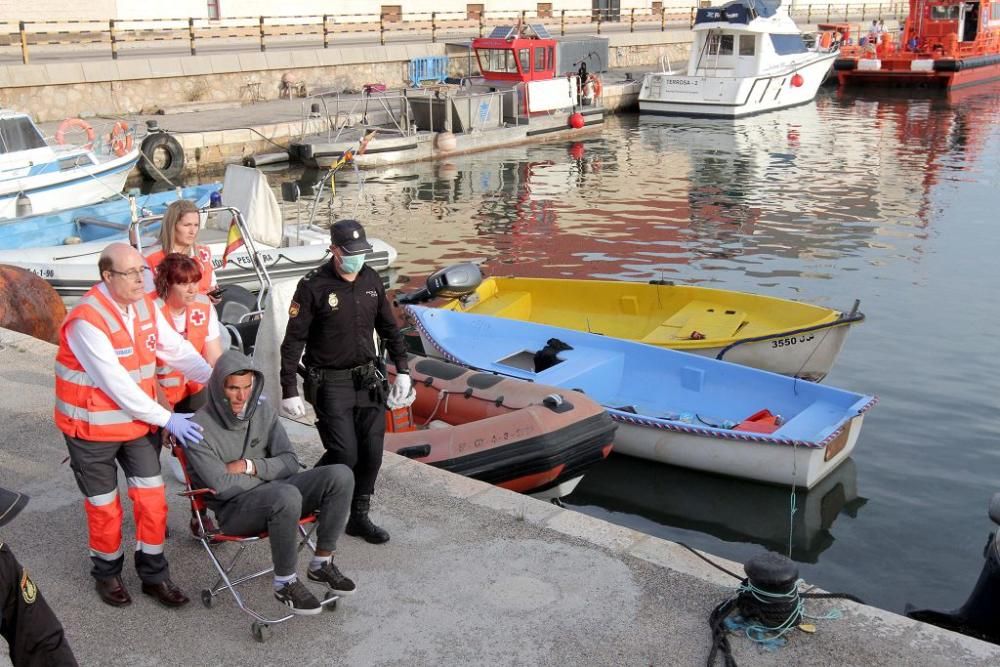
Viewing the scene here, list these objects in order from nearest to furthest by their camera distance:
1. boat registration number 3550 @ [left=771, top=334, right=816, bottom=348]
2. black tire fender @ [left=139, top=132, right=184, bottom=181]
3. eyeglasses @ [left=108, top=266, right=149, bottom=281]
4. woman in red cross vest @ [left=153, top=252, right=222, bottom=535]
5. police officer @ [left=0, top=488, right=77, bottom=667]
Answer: police officer @ [left=0, top=488, right=77, bottom=667] → eyeglasses @ [left=108, top=266, right=149, bottom=281] → woman in red cross vest @ [left=153, top=252, right=222, bottom=535] → boat registration number 3550 @ [left=771, top=334, right=816, bottom=348] → black tire fender @ [left=139, top=132, right=184, bottom=181]

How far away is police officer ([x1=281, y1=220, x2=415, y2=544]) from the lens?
5535mm

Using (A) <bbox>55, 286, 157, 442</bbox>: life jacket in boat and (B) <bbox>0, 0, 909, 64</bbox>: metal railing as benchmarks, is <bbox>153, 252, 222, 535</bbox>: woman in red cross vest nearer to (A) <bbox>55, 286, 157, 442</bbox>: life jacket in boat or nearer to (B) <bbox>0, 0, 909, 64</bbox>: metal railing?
(A) <bbox>55, 286, 157, 442</bbox>: life jacket in boat

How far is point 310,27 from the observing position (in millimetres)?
40219

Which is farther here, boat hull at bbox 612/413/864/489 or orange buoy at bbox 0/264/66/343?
orange buoy at bbox 0/264/66/343

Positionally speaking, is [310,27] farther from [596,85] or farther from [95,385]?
[95,385]

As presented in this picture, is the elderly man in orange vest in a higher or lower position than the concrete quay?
higher

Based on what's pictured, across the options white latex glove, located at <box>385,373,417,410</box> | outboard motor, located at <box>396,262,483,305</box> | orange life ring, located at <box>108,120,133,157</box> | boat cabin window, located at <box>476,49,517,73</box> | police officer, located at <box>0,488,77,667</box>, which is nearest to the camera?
police officer, located at <box>0,488,77,667</box>

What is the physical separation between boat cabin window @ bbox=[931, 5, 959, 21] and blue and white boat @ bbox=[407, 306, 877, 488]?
40.5 m

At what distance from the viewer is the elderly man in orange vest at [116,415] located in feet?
15.4

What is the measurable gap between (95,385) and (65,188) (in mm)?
14574

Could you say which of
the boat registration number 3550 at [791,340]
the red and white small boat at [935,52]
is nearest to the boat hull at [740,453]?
the boat registration number 3550 at [791,340]

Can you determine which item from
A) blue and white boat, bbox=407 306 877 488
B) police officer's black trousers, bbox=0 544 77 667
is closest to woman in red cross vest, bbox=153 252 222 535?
police officer's black trousers, bbox=0 544 77 667

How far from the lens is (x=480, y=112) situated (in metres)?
28.8

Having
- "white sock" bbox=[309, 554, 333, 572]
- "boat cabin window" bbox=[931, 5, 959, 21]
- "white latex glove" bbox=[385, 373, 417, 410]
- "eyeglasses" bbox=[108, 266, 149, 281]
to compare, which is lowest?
"white sock" bbox=[309, 554, 333, 572]
